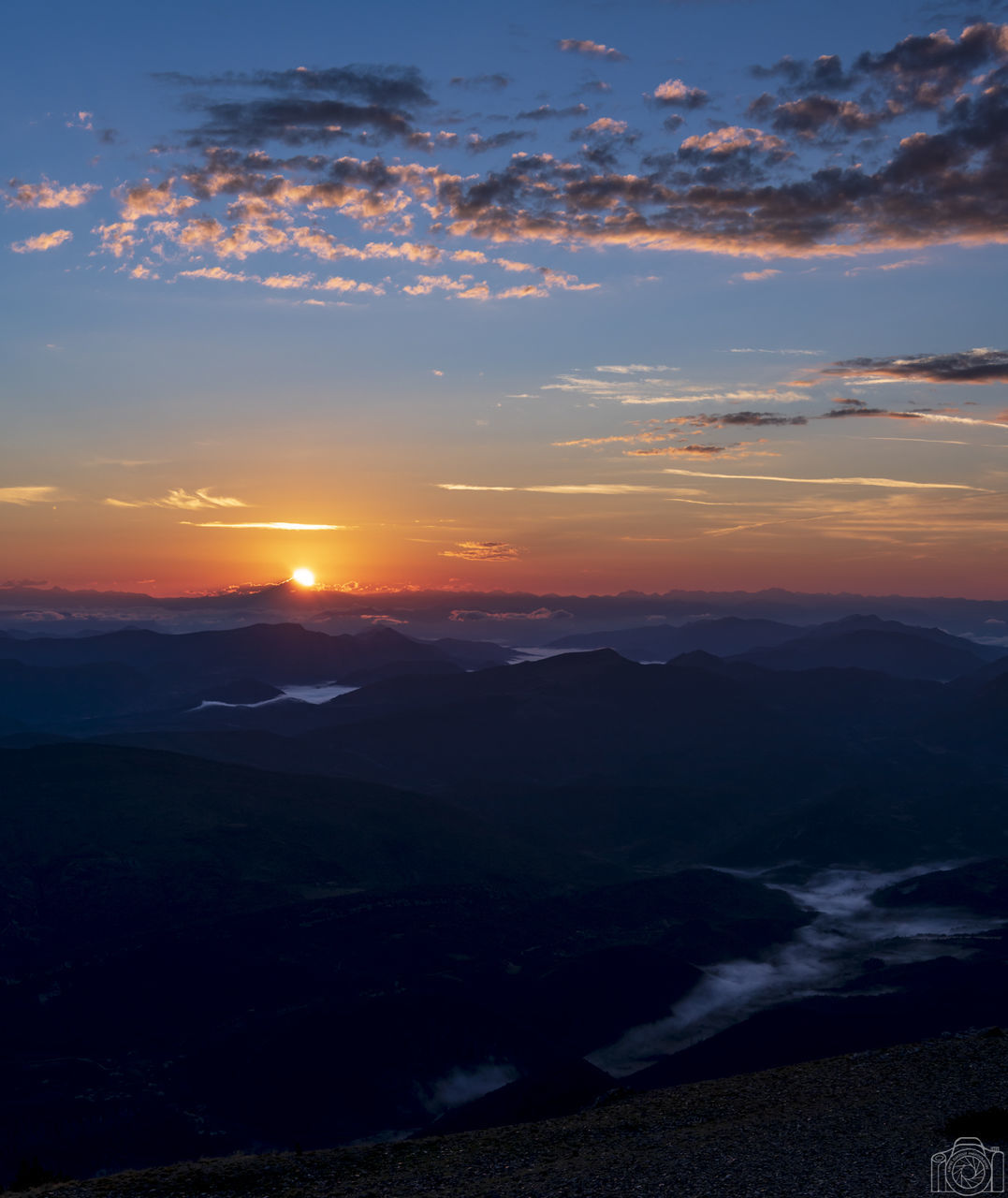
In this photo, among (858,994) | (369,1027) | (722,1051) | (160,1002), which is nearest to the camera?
(722,1051)

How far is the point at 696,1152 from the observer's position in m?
37.5

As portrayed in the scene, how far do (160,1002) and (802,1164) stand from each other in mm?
160931

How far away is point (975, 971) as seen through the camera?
174250mm

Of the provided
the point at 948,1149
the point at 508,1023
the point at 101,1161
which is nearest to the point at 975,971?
the point at 508,1023

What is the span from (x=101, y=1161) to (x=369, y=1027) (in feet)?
147

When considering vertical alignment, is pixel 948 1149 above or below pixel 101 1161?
above

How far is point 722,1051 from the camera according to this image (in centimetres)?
12788

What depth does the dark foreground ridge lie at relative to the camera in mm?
34094

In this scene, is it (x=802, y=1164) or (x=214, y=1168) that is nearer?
(x=802, y=1164)

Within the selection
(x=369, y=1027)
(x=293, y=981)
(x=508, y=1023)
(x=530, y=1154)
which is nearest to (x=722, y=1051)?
(x=508, y=1023)

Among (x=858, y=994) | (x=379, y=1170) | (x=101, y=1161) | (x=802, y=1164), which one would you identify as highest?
(x=802, y=1164)

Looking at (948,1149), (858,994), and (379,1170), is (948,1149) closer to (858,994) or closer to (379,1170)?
(379,1170)

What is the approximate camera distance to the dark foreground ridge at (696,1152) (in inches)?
1342

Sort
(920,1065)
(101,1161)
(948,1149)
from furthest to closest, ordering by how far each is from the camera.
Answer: (101,1161), (920,1065), (948,1149)
